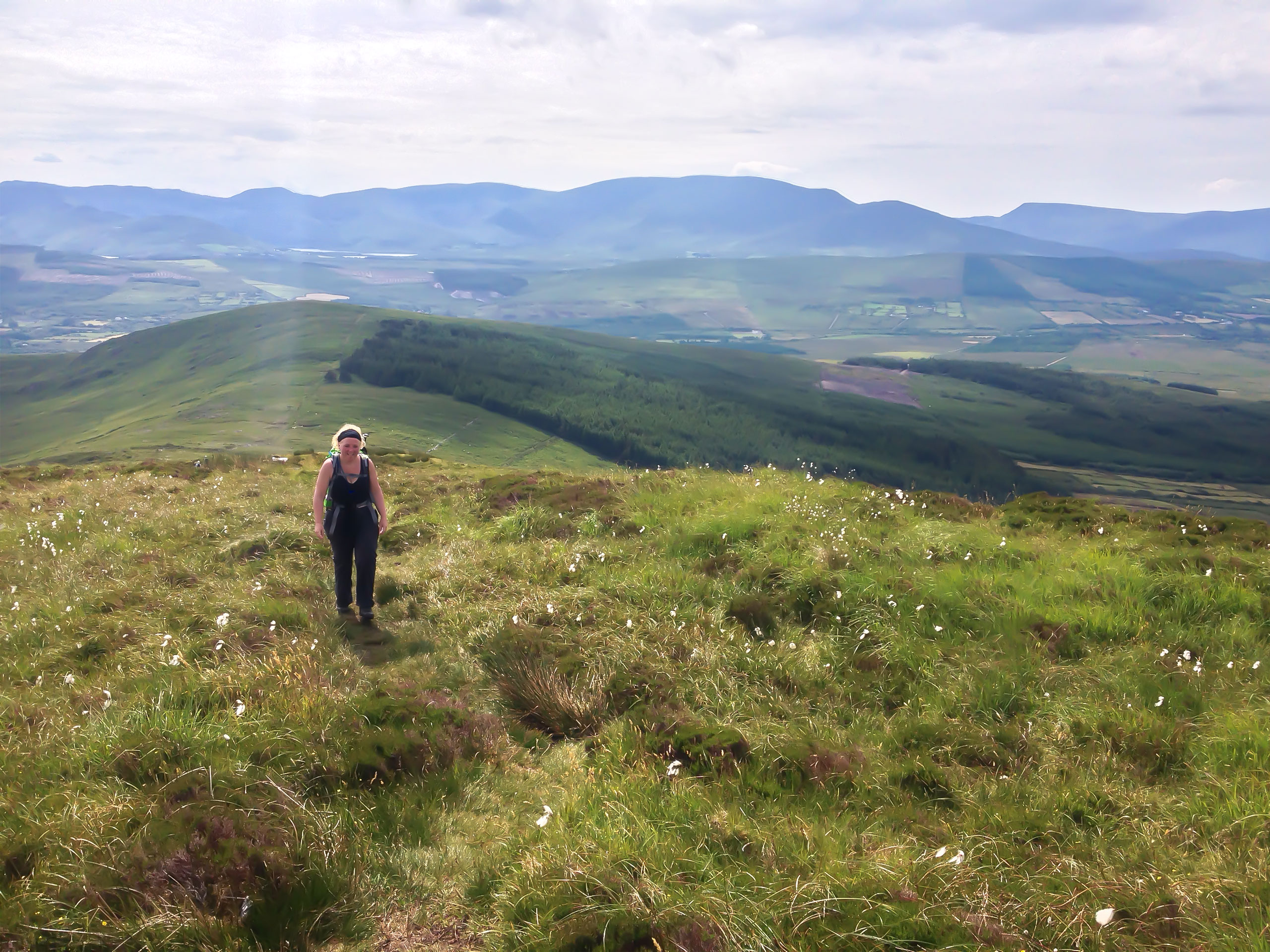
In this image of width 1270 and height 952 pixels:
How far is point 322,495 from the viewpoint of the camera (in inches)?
363

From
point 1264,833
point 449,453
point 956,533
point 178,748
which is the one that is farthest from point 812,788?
point 449,453

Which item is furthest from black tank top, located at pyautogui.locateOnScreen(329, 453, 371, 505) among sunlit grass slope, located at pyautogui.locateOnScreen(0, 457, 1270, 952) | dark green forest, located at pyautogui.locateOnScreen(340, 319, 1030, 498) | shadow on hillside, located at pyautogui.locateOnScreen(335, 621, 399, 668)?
dark green forest, located at pyautogui.locateOnScreen(340, 319, 1030, 498)

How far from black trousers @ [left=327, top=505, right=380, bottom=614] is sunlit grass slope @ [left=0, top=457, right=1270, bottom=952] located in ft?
1.42

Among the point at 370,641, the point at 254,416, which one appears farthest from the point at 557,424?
the point at 370,641

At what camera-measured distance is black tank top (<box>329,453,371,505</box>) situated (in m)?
9.30

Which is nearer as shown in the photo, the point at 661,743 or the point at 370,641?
the point at 661,743

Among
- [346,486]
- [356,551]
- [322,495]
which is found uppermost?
[346,486]

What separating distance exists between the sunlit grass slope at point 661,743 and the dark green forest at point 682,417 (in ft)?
390

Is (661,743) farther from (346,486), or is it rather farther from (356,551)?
(346,486)

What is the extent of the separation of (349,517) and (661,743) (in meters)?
5.43

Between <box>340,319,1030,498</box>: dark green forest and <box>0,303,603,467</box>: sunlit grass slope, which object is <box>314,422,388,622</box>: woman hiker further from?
<box>340,319,1030,498</box>: dark green forest

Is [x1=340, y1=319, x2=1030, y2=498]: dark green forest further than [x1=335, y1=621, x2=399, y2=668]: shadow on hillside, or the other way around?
[x1=340, y1=319, x2=1030, y2=498]: dark green forest

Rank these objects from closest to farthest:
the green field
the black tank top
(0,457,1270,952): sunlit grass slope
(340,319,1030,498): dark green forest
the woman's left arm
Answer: (0,457,1270,952): sunlit grass slope → the black tank top → the woman's left arm → the green field → (340,319,1030,498): dark green forest

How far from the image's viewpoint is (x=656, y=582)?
Answer: 9.67 meters
